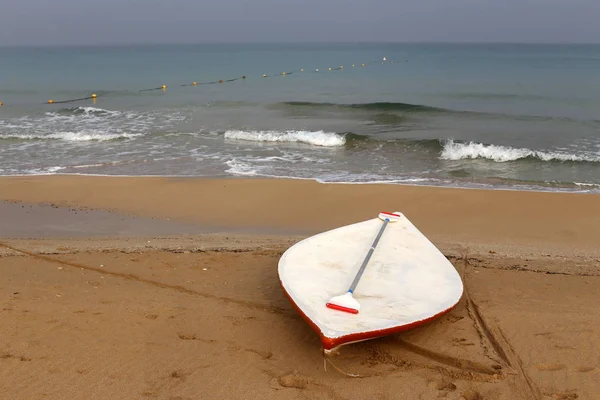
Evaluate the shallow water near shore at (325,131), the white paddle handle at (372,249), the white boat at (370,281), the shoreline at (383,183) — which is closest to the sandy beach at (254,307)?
the white boat at (370,281)

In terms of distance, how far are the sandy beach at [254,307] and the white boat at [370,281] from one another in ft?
0.87

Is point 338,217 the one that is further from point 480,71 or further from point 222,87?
point 480,71

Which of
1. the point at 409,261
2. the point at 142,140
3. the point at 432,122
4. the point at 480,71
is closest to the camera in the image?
the point at 409,261

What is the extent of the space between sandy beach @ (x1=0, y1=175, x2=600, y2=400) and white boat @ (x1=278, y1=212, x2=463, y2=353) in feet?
0.87

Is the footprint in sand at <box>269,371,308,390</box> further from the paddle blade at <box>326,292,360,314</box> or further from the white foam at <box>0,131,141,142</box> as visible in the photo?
the white foam at <box>0,131,141,142</box>

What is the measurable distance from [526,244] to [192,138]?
11.4m

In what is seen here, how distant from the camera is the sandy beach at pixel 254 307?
4270 mm

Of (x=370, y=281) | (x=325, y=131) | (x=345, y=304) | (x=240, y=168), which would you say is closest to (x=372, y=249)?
(x=370, y=281)

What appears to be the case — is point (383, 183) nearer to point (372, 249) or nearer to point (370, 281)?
point (372, 249)

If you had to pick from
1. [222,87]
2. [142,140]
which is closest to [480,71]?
[222,87]

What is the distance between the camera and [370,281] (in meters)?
5.41

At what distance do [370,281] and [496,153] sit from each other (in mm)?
10153

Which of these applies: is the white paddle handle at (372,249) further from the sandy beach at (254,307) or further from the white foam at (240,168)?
the white foam at (240,168)

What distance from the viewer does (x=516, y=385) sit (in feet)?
14.0
